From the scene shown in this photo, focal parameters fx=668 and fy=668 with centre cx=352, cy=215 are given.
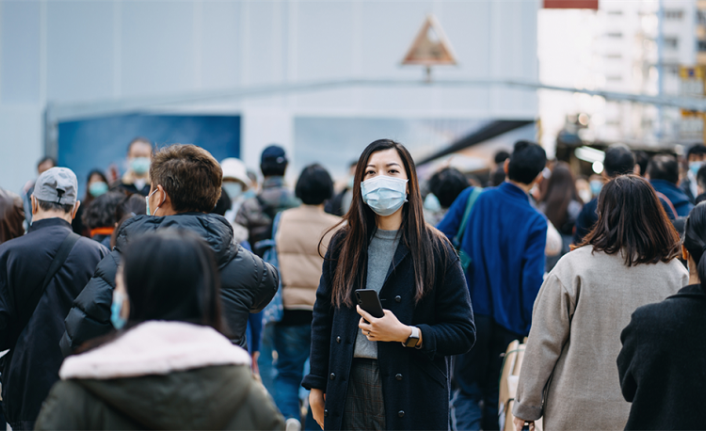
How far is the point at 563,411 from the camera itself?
3.05 meters

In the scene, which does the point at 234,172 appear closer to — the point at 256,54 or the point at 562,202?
the point at 562,202

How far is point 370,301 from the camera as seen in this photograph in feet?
9.07

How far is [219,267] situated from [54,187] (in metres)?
1.34

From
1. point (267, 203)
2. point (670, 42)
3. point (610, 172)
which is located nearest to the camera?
point (610, 172)

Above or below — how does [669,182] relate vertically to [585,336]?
above

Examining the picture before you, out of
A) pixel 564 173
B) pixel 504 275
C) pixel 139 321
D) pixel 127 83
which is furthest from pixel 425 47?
pixel 139 321

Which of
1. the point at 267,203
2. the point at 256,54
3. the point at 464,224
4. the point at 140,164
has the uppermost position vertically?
the point at 256,54

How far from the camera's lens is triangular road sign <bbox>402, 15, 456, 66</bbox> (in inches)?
610

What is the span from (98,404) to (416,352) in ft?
5.10

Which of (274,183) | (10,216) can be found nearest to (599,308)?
(274,183)

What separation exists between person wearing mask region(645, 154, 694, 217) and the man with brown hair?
13.1 ft

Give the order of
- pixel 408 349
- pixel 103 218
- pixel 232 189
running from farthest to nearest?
pixel 232 189, pixel 103 218, pixel 408 349

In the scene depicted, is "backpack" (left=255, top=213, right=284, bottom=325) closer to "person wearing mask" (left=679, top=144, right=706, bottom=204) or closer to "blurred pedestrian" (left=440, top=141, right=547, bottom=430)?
"blurred pedestrian" (left=440, top=141, right=547, bottom=430)

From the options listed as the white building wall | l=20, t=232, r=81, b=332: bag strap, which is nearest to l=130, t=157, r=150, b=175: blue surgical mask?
l=20, t=232, r=81, b=332: bag strap
